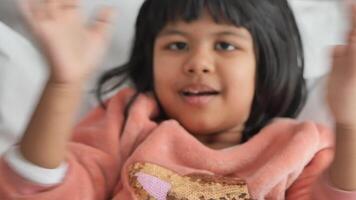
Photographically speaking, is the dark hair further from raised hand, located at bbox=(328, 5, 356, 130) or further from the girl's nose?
raised hand, located at bbox=(328, 5, 356, 130)

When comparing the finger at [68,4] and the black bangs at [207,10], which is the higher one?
the finger at [68,4]

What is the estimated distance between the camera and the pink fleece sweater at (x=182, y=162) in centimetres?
108

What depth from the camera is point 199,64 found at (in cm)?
111

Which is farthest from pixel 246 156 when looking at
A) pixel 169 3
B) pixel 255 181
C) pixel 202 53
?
pixel 169 3

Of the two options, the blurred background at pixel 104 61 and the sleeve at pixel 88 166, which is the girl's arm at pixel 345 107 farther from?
the sleeve at pixel 88 166

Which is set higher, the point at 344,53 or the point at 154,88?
the point at 344,53

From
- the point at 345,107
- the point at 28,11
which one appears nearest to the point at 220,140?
the point at 345,107

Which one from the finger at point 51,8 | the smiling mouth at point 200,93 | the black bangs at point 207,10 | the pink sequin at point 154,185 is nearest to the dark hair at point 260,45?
the black bangs at point 207,10

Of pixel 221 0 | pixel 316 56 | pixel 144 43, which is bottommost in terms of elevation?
pixel 316 56

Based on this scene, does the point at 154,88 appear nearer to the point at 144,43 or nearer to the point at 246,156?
the point at 144,43

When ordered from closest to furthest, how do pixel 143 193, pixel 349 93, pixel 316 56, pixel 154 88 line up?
pixel 349 93, pixel 143 193, pixel 154 88, pixel 316 56

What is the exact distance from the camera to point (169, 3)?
118 cm

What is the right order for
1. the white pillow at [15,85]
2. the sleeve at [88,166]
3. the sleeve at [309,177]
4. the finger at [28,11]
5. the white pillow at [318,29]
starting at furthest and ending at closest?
the white pillow at [318,29]
the white pillow at [15,85]
the sleeve at [309,177]
the sleeve at [88,166]
the finger at [28,11]

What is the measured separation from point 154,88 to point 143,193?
23 cm
